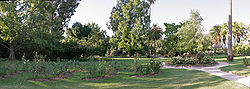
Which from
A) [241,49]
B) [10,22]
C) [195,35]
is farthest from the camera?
[241,49]

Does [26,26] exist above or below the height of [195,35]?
above

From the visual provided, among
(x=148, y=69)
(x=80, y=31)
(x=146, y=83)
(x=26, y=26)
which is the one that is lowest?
(x=146, y=83)

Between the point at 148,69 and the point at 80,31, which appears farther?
the point at 80,31

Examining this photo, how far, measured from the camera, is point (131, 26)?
35.2 meters

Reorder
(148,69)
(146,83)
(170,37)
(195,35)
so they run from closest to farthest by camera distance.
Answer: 1. (146,83)
2. (148,69)
3. (195,35)
4. (170,37)

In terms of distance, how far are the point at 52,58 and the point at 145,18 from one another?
65.5 feet

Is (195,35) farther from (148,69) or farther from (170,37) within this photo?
(170,37)

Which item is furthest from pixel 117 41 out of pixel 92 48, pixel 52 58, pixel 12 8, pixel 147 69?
pixel 147 69

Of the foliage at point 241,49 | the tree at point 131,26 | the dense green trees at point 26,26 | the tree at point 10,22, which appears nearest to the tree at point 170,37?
the tree at point 131,26

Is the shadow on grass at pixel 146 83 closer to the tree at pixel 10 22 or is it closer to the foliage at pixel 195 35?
the foliage at pixel 195 35

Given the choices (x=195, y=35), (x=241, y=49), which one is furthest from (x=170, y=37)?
(x=195, y=35)

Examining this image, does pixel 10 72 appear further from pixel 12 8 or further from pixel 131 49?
pixel 131 49

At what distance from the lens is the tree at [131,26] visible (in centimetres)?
3306

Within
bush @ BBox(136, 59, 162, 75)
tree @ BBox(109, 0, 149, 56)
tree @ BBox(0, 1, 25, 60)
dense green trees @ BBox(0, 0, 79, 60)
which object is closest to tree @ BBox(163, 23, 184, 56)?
tree @ BBox(109, 0, 149, 56)
